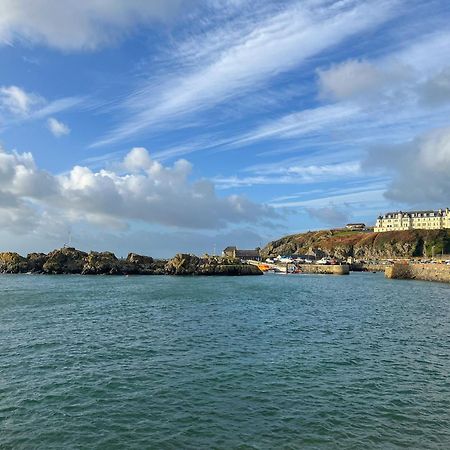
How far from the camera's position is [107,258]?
137750mm

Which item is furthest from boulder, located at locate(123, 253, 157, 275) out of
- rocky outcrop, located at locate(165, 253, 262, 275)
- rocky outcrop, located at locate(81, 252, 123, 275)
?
rocky outcrop, located at locate(165, 253, 262, 275)

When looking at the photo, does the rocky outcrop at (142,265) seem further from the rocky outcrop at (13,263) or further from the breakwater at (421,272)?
the breakwater at (421,272)

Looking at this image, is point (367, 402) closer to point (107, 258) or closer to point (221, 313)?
point (221, 313)

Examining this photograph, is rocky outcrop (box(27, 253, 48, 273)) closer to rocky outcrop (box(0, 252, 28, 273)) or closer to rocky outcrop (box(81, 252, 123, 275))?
rocky outcrop (box(0, 252, 28, 273))

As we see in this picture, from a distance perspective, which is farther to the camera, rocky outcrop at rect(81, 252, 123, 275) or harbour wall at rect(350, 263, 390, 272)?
harbour wall at rect(350, 263, 390, 272)

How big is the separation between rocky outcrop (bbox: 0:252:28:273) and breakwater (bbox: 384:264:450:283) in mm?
119610

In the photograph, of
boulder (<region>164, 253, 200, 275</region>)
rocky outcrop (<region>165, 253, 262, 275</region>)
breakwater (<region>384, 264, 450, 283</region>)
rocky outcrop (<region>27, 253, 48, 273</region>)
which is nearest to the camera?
breakwater (<region>384, 264, 450, 283</region>)

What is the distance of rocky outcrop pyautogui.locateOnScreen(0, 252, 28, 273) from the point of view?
144 m

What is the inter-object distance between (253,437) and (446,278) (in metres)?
99.6

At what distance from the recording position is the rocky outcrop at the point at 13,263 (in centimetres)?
14438

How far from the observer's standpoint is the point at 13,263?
479 feet

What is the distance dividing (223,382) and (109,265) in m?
117

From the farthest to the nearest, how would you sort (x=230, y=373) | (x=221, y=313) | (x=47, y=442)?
(x=221, y=313)
(x=230, y=373)
(x=47, y=442)

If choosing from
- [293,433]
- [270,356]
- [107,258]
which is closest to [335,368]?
[270,356]
